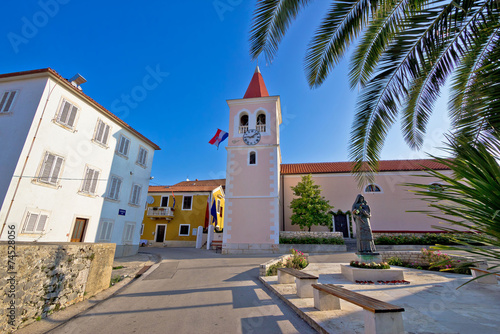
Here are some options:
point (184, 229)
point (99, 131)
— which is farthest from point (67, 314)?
point (184, 229)

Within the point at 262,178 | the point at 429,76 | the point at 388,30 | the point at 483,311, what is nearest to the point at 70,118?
the point at 262,178

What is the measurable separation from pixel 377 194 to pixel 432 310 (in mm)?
19507

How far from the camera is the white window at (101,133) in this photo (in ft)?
46.2

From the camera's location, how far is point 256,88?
870 inches

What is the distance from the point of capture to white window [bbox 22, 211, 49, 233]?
10.3 m

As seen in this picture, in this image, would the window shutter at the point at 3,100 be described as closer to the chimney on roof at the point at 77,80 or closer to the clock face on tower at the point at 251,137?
the chimney on roof at the point at 77,80

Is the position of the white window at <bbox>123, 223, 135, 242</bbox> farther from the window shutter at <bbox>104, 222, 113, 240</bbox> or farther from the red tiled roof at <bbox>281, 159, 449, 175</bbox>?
the red tiled roof at <bbox>281, 159, 449, 175</bbox>

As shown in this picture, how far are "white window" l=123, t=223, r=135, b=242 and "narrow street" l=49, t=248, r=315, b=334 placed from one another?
28.7ft

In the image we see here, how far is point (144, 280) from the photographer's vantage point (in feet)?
→ 28.2

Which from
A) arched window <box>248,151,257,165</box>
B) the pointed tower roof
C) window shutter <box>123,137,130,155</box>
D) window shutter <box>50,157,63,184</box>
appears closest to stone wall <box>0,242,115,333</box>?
window shutter <box>50,157,63,184</box>

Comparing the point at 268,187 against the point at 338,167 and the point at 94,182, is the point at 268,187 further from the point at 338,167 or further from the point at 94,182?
the point at 94,182

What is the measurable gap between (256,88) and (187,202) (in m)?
14.4

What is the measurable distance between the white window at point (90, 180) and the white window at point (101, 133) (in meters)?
1.77

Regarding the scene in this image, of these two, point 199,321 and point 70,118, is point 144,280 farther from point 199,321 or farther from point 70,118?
point 70,118
